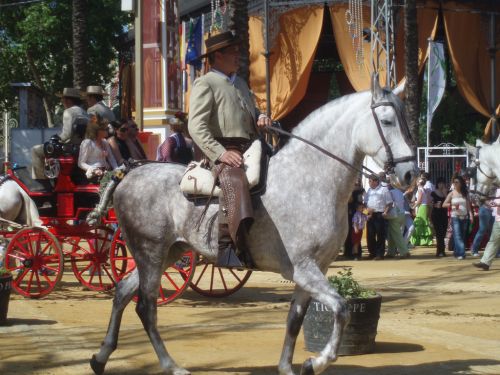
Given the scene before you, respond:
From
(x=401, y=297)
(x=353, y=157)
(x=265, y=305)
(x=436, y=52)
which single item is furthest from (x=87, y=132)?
(x=436, y=52)

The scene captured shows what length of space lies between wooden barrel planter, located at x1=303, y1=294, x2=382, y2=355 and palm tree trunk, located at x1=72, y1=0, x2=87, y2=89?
1766 centimetres

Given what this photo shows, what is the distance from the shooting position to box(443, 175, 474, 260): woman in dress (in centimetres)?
2072

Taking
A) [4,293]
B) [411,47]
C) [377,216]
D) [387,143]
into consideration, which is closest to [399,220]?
[377,216]

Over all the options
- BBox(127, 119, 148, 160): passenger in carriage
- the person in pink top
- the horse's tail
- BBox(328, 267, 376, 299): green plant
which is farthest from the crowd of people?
BBox(328, 267, 376, 299): green plant

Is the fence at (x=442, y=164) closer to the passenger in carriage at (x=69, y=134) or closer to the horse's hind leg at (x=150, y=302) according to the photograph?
the passenger in carriage at (x=69, y=134)

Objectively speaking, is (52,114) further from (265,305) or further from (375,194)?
(265,305)

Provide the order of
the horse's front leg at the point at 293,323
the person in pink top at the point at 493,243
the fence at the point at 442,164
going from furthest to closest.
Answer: the fence at the point at 442,164, the person in pink top at the point at 493,243, the horse's front leg at the point at 293,323

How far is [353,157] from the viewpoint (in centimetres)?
770

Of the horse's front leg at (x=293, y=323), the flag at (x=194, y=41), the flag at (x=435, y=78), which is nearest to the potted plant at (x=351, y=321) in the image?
the horse's front leg at (x=293, y=323)

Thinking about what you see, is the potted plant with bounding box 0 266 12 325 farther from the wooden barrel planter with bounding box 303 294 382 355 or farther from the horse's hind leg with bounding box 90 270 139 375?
the wooden barrel planter with bounding box 303 294 382 355

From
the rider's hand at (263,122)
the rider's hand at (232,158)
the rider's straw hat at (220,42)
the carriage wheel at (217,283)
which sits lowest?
the carriage wheel at (217,283)

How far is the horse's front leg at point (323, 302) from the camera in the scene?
23.4 ft

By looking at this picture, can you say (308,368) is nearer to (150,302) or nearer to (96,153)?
(150,302)

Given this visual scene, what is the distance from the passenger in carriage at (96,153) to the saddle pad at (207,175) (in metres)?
4.70
